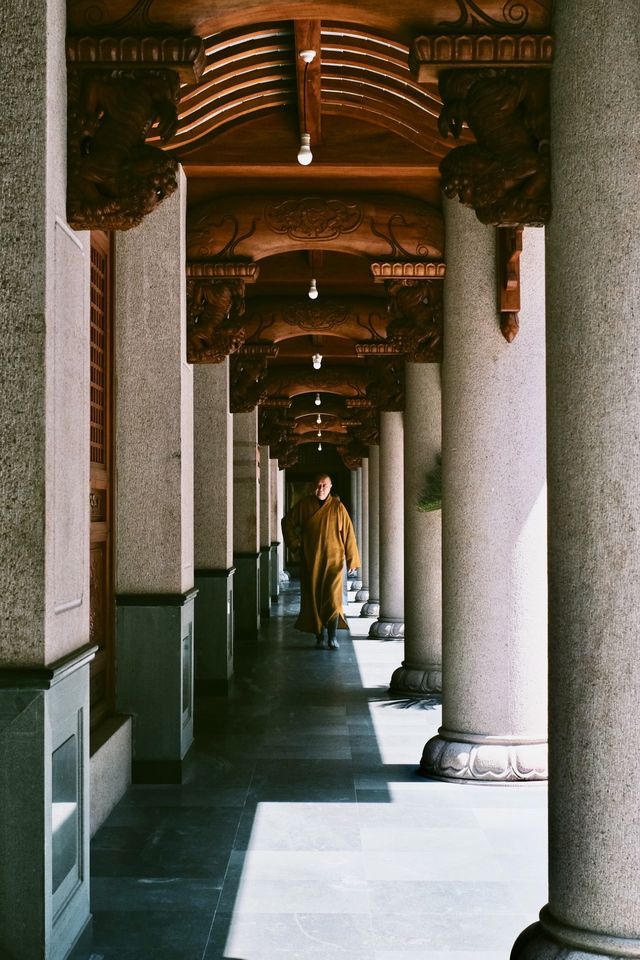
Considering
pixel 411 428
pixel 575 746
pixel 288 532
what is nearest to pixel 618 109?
pixel 575 746

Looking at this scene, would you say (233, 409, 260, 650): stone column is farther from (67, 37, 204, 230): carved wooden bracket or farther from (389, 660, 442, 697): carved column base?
(67, 37, 204, 230): carved wooden bracket

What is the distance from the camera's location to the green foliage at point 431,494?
8.88 m

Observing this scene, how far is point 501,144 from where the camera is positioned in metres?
3.60

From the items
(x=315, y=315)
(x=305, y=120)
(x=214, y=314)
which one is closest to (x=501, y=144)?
(x=305, y=120)

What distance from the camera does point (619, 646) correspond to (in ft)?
10.1

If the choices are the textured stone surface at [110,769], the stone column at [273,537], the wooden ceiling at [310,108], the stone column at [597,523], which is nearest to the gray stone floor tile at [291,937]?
the stone column at [597,523]

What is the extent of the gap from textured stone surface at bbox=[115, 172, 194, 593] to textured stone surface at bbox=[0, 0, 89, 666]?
273 centimetres

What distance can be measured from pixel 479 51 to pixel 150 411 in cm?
318

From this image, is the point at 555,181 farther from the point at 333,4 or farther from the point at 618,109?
the point at 333,4

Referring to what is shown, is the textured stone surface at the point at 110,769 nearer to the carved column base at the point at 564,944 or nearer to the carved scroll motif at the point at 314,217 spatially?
the carved column base at the point at 564,944

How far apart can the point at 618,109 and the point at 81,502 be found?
2090 mm

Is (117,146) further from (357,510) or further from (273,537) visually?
(357,510)

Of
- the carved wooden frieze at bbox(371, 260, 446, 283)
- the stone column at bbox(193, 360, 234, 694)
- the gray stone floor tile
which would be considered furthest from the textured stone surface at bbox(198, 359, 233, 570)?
the gray stone floor tile

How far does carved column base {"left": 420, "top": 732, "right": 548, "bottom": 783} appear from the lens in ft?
19.7
